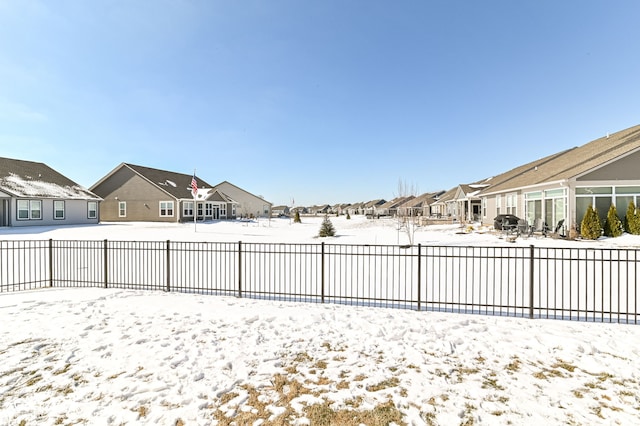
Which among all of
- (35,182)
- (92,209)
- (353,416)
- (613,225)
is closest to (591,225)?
(613,225)

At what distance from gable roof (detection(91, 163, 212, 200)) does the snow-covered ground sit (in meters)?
33.9

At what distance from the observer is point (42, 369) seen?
13.7 feet

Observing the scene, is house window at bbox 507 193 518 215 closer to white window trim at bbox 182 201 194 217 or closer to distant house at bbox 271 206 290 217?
white window trim at bbox 182 201 194 217

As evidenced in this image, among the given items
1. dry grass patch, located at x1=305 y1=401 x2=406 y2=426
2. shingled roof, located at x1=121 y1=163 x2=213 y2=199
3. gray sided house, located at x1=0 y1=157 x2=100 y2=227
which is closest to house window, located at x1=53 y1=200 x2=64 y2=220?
gray sided house, located at x1=0 y1=157 x2=100 y2=227

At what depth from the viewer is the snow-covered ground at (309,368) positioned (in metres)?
3.27

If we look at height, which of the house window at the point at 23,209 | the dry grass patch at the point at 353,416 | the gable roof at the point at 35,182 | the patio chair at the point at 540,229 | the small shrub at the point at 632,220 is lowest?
the dry grass patch at the point at 353,416

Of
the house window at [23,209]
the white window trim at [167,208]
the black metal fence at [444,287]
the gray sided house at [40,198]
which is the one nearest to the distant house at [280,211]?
the white window trim at [167,208]

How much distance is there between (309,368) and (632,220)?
20.1 metres

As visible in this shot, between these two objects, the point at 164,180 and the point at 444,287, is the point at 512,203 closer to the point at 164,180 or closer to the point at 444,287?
the point at 444,287

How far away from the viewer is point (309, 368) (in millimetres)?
4203

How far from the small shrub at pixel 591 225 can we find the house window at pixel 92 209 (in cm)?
4243

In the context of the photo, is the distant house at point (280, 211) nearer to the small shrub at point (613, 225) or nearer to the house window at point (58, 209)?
the house window at point (58, 209)

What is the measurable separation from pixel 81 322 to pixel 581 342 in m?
8.92

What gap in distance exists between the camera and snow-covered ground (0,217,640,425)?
327 centimetres
